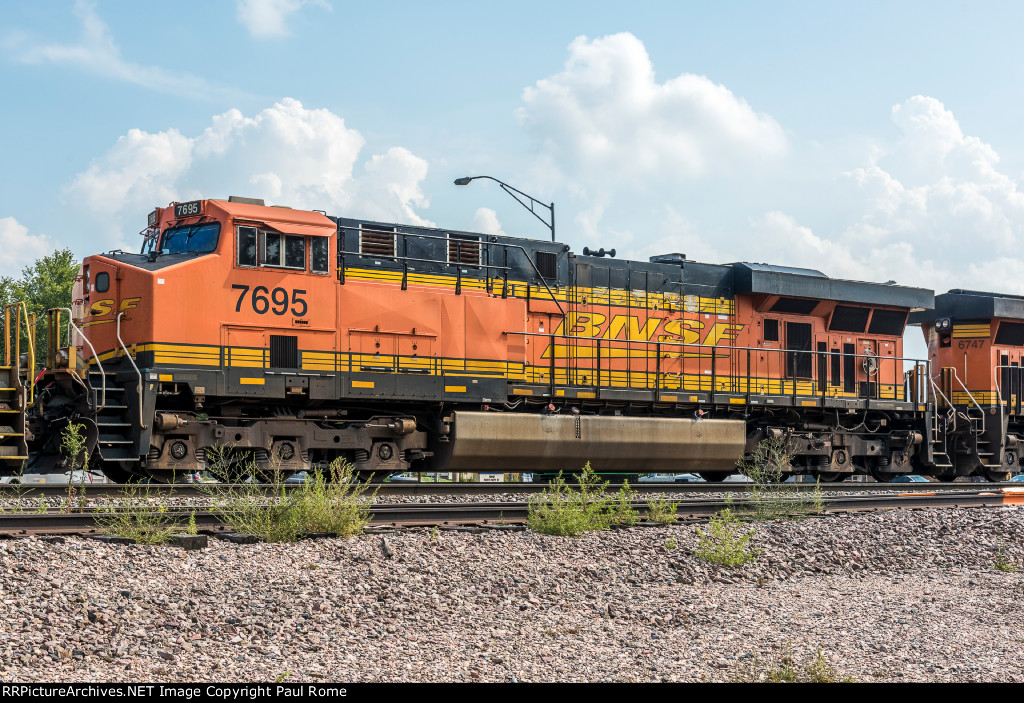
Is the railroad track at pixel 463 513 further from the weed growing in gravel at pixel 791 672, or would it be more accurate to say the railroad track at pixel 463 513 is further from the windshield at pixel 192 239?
the windshield at pixel 192 239

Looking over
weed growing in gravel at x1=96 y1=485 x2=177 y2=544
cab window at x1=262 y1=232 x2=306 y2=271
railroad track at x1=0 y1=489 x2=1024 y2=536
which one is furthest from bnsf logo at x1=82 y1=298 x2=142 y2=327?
weed growing in gravel at x1=96 y1=485 x2=177 y2=544

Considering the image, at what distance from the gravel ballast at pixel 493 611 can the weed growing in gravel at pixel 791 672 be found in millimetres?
40

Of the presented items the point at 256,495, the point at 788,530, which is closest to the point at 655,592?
the point at 788,530

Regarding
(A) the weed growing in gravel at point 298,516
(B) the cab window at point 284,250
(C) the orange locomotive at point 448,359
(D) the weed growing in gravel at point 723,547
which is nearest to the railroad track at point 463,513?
(A) the weed growing in gravel at point 298,516

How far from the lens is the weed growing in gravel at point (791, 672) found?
5203mm

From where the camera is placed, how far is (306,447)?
1256 centimetres

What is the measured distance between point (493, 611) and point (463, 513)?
9.15ft

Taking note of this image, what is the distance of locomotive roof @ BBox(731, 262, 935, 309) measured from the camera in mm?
16844

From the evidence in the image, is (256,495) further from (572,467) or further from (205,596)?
(572,467)

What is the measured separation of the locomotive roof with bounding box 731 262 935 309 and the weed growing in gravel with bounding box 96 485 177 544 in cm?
1139

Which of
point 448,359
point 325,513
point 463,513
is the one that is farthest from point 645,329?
point 325,513

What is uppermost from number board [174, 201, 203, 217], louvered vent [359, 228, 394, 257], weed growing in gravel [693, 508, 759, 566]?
number board [174, 201, 203, 217]

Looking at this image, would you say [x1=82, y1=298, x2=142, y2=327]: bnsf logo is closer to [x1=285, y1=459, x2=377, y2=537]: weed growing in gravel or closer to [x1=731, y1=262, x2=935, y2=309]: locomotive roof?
[x1=285, y1=459, x2=377, y2=537]: weed growing in gravel

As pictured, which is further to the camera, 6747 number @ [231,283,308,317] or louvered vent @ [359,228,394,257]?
louvered vent @ [359,228,394,257]
